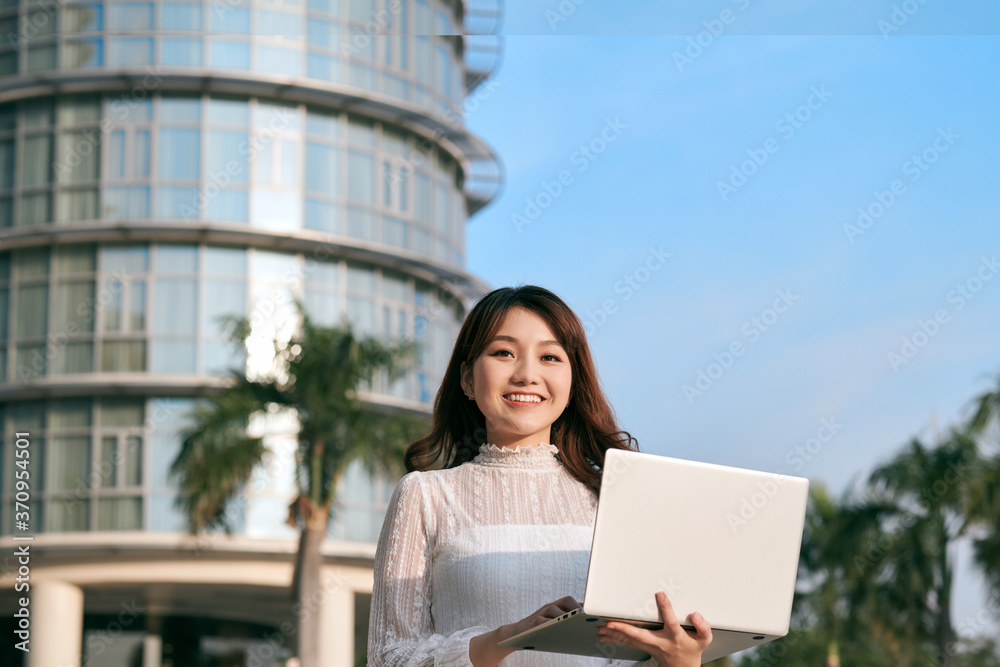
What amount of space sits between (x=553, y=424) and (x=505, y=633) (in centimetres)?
82

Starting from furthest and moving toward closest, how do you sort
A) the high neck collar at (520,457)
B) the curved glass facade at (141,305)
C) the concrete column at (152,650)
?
the concrete column at (152,650) < the curved glass facade at (141,305) < the high neck collar at (520,457)

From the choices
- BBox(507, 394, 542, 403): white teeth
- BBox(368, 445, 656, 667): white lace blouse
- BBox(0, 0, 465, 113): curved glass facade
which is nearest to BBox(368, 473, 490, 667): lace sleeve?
BBox(368, 445, 656, 667): white lace blouse

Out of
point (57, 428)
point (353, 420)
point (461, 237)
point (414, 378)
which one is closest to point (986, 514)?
point (353, 420)

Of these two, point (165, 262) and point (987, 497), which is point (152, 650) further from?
point (987, 497)

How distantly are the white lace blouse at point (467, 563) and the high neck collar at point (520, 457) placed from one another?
0.17ft

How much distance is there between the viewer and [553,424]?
3268 millimetres

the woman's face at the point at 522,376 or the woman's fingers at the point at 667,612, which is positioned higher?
the woman's face at the point at 522,376

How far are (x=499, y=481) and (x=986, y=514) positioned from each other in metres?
17.1

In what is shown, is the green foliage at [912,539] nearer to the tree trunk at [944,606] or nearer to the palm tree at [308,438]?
the tree trunk at [944,606]

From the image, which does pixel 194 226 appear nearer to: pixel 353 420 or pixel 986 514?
pixel 353 420

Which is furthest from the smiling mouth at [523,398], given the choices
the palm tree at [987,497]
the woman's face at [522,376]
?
the palm tree at [987,497]

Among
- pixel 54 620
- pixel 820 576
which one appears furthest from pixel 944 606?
pixel 54 620

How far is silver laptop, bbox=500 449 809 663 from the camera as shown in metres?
2.37

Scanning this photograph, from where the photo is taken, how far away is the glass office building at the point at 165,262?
85.7ft
